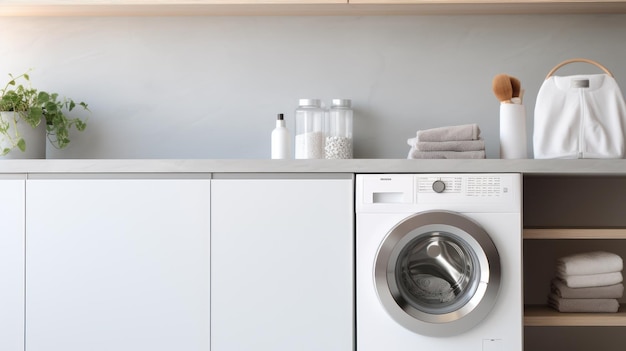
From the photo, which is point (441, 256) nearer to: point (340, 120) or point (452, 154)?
point (452, 154)

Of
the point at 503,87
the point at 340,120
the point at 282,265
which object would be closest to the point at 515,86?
the point at 503,87

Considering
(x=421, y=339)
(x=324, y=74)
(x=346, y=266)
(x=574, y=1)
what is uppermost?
(x=574, y=1)

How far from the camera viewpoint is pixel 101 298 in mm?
2445

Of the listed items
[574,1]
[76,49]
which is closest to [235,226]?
[76,49]

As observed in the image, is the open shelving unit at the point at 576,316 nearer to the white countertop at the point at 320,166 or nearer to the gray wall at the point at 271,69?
the white countertop at the point at 320,166

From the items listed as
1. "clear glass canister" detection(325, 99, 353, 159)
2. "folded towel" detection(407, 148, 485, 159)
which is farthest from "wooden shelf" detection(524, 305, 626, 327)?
"clear glass canister" detection(325, 99, 353, 159)

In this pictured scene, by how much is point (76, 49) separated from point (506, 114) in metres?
1.80

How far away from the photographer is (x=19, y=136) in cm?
277

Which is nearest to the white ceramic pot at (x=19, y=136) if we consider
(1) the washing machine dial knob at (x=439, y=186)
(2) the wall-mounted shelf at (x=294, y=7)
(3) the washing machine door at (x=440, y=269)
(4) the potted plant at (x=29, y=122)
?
(4) the potted plant at (x=29, y=122)

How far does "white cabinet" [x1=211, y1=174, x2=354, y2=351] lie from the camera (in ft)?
7.92

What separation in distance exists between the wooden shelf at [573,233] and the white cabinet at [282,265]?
63 cm

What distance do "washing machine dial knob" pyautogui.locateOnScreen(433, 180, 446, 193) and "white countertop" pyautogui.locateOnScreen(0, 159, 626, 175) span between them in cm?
4

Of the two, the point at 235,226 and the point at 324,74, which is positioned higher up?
the point at 324,74

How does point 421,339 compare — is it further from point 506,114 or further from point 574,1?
point 574,1
